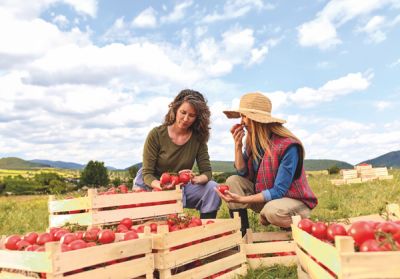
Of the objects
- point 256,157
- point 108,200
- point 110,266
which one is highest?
point 256,157

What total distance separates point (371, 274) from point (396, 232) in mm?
441

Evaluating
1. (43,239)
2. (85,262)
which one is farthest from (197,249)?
(43,239)

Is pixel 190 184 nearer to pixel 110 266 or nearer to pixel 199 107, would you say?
pixel 199 107

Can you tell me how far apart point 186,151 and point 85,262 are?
3070 mm

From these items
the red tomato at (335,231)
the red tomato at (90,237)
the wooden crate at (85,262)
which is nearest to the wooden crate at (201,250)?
the wooden crate at (85,262)

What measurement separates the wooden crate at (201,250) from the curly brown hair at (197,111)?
1.72m

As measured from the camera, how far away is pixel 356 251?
297 centimetres

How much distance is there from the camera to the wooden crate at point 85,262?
340 centimetres

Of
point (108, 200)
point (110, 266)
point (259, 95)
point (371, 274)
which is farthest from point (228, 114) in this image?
point (371, 274)

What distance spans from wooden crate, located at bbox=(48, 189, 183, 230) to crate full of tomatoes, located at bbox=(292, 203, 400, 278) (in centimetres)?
236

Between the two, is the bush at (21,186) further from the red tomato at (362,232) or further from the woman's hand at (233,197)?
the red tomato at (362,232)

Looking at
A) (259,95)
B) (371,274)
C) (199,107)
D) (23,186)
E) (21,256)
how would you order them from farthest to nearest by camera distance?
(23,186) → (199,107) → (259,95) → (21,256) → (371,274)

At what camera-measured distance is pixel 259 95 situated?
561cm

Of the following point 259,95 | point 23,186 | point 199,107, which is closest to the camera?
point 259,95
